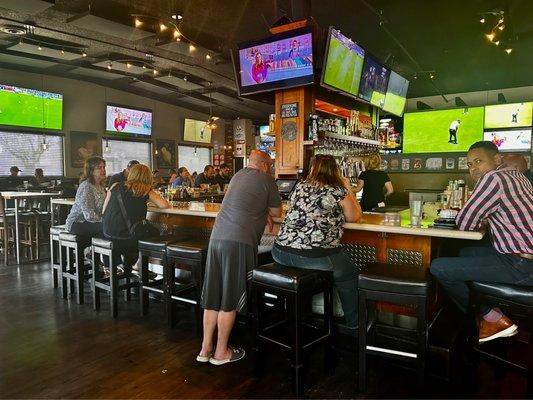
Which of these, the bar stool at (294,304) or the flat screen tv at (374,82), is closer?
the bar stool at (294,304)

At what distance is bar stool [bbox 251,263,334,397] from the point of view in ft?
8.34

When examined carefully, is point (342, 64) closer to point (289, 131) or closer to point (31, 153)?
point (289, 131)

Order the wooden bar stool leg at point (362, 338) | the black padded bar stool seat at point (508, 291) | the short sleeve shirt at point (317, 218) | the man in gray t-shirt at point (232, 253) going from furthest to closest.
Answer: the man in gray t-shirt at point (232, 253) < the short sleeve shirt at point (317, 218) < the wooden bar stool leg at point (362, 338) < the black padded bar stool seat at point (508, 291)

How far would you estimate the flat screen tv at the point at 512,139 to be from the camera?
720 cm

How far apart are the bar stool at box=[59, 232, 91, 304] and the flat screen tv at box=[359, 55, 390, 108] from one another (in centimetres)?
400

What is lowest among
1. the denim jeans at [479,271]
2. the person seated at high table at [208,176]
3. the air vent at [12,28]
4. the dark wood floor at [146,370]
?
the dark wood floor at [146,370]

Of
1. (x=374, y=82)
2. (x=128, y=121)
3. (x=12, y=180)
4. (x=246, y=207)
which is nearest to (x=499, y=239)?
(x=246, y=207)

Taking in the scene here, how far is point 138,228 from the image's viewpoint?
405cm

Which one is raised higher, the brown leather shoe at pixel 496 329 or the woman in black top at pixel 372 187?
the woman in black top at pixel 372 187

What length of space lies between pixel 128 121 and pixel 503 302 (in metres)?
11.7

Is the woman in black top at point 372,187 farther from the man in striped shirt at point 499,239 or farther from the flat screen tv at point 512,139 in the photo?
the flat screen tv at point 512,139

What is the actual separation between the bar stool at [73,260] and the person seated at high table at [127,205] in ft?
1.49

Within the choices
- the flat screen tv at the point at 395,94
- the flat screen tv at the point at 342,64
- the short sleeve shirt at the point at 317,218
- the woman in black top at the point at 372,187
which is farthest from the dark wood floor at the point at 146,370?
the flat screen tv at the point at 395,94

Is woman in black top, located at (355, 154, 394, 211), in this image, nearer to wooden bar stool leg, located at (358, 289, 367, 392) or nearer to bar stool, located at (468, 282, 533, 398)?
bar stool, located at (468, 282, 533, 398)
